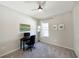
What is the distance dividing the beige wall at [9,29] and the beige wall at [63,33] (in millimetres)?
2623

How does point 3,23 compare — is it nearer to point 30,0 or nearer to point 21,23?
point 21,23

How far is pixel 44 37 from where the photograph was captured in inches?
237

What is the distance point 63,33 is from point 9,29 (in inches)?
140

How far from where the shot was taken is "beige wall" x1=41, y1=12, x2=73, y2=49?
407 cm

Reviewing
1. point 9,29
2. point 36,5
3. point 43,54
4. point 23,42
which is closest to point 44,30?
point 23,42

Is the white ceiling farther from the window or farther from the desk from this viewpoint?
the window

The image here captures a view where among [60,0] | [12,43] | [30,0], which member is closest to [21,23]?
[12,43]

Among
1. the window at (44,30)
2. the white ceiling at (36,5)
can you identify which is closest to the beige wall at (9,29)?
the white ceiling at (36,5)

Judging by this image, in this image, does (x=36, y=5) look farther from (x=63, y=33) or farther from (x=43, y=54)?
(x=63, y=33)

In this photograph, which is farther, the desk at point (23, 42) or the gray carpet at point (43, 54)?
the desk at point (23, 42)

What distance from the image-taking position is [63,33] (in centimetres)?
447

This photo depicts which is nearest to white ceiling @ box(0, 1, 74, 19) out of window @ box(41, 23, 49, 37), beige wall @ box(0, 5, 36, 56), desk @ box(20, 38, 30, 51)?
beige wall @ box(0, 5, 36, 56)

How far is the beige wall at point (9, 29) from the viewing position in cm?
302

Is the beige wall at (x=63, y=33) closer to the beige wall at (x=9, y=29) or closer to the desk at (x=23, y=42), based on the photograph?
the desk at (x=23, y=42)
